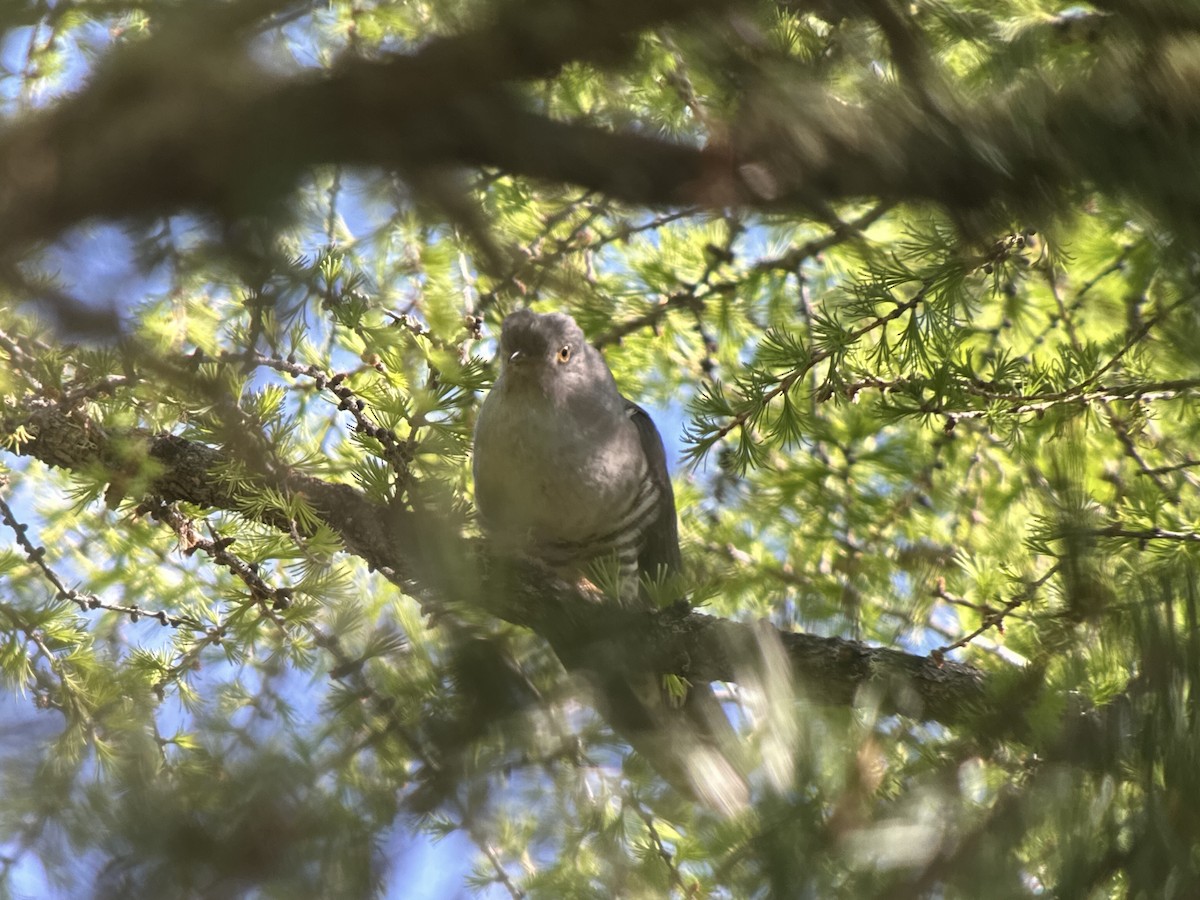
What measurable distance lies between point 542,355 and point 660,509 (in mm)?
871

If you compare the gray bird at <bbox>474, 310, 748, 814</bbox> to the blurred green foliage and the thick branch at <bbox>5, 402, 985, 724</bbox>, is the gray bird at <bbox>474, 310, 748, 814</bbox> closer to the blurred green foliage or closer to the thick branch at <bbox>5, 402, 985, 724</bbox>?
the thick branch at <bbox>5, 402, 985, 724</bbox>

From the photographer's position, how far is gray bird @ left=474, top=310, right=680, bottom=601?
12.2 feet

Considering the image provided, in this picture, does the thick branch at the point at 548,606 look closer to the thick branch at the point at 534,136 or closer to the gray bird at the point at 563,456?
the thick branch at the point at 534,136

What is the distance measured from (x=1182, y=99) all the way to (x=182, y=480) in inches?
103

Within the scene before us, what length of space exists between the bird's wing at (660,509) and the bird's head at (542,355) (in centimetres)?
43

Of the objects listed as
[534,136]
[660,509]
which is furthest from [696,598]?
[660,509]

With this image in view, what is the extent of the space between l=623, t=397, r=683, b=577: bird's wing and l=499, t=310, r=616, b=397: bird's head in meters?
0.43

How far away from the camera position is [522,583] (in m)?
1.65

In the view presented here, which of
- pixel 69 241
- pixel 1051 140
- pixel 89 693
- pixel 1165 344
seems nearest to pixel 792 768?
pixel 1051 140

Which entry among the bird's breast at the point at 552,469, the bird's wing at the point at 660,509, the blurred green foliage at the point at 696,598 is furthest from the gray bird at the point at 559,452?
the blurred green foliage at the point at 696,598

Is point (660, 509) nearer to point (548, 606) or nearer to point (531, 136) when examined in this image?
point (548, 606)

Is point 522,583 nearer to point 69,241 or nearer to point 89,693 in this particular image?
point 69,241

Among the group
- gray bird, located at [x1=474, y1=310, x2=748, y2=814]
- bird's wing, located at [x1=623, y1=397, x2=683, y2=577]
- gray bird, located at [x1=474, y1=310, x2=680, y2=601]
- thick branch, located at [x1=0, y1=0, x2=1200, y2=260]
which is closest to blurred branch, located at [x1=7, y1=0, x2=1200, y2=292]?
thick branch, located at [x1=0, y1=0, x2=1200, y2=260]

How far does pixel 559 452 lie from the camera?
3734 millimetres
